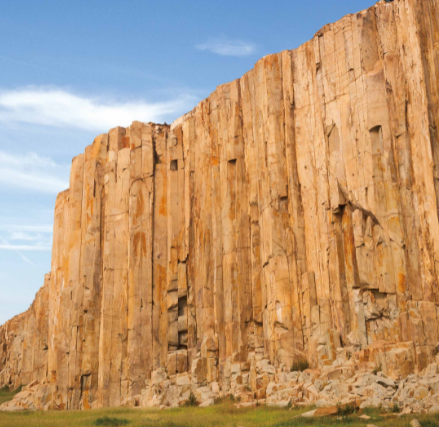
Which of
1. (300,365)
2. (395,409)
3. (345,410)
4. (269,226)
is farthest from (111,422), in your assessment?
(269,226)

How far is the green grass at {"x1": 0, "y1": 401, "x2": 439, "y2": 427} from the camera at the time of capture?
13766mm

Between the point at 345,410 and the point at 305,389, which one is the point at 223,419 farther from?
the point at 345,410

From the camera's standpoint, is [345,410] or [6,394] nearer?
[345,410]

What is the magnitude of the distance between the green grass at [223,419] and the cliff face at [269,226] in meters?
2.88

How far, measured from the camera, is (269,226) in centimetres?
2197

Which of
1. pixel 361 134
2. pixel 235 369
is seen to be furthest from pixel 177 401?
pixel 361 134

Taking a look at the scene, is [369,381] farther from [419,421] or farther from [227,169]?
[227,169]

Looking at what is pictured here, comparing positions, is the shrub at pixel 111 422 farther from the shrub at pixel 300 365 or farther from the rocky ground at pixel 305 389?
the shrub at pixel 300 365

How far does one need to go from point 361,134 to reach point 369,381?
7667 mm

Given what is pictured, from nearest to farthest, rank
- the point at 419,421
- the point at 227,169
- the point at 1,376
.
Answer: the point at 419,421, the point at 227,169, the point at 1,376

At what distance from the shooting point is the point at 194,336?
82.2ft

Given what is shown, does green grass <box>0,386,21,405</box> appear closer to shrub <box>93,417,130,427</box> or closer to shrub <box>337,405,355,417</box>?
shrub <box>93,417,130,427</box>

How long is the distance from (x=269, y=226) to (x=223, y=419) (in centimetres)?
725

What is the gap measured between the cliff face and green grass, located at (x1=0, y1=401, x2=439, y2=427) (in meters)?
2.88
